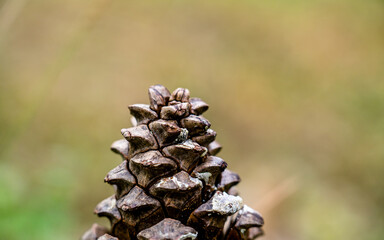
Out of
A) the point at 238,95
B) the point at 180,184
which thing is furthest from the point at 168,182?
the point at 238,95

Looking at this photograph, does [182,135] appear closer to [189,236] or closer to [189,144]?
[189,144]

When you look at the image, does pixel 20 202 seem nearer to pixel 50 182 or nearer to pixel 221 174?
pixel 50 182

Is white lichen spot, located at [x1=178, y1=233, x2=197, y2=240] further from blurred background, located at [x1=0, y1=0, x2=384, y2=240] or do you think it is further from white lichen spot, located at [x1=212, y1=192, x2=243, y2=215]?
blurred background, located at [x1=0, y1=0, x2=384, y2=240]

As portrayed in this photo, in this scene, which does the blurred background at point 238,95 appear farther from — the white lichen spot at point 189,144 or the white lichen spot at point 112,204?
the white lichen spot at point 189,144

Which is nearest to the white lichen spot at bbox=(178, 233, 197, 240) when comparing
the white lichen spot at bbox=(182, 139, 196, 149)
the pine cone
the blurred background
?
the pine cone

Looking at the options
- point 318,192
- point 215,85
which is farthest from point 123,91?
point 318,192

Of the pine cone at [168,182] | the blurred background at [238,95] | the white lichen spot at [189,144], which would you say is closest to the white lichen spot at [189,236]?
the pine cone at [168,182]
